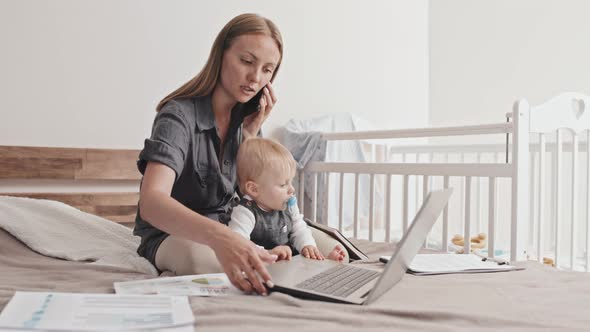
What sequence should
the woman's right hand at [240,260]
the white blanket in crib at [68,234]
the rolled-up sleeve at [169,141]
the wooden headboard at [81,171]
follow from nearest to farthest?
1. the woman's right hand at [240,260]
2. the rolled-up sleeve at [169,141]
3. the white blanket in crib at [68,234]
4. the wooden headboard at [81,171]

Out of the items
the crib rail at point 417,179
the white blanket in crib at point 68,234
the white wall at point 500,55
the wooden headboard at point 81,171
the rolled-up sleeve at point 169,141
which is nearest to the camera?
the rolled-up sleeve at point 169,141

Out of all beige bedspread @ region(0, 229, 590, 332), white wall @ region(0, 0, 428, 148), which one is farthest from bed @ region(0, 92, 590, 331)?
white wall @ region(0, 0, 428, 148)

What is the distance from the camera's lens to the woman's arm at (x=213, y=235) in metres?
0.91

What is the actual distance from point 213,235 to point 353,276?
0.30 m

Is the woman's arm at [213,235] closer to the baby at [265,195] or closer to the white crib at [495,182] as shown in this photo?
the baby at [265,195]

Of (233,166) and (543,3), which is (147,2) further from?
(543,3)

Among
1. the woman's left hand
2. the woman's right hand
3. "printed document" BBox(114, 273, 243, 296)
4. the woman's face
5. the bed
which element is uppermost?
the woman's face

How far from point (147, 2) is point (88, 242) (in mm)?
1006

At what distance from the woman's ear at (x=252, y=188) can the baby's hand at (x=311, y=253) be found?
172 mm

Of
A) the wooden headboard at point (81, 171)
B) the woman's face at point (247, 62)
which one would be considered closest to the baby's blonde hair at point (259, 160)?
the woman's face at point (247, 62)

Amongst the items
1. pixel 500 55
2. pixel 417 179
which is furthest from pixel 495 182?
pixel 500 55

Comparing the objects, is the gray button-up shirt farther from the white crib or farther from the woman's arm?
the white crib

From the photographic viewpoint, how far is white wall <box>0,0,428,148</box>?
1943 mm

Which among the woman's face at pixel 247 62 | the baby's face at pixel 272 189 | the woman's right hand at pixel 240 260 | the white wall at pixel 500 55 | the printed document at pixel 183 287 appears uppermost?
the white wall at pixel 500 55
